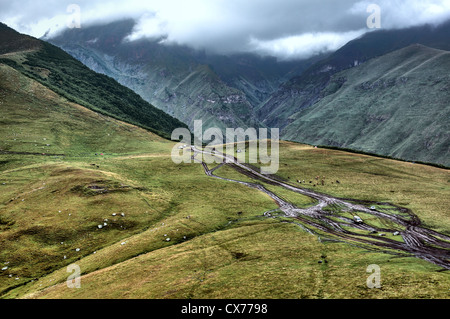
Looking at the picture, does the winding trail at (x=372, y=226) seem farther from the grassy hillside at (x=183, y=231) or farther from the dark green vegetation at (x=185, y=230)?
the grassy hillside at (x=183, y=231)

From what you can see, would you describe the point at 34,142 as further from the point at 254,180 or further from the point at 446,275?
the point at 446,275

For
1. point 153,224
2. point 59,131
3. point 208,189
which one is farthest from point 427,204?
point 59,131

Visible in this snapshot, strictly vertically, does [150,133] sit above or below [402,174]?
above

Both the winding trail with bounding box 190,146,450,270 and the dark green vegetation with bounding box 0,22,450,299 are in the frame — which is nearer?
the dark green vegetation with bounding box 0,22,450,299

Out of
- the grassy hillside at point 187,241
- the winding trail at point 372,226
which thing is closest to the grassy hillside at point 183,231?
the grassy hillside at point 187,241

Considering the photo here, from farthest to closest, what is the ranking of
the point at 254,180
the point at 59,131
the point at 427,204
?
1. the point at 59,131
2. the point at 254,180
3. the point at 427,204

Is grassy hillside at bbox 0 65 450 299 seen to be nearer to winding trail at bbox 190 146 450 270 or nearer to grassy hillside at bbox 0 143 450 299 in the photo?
grassy hillside at bbox 0 143 450 299

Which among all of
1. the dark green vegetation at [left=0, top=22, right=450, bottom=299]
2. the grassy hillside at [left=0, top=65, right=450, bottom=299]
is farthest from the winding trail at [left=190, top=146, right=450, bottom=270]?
the grassy hillside at [left=0, top=65, right=450, bottom=299]
